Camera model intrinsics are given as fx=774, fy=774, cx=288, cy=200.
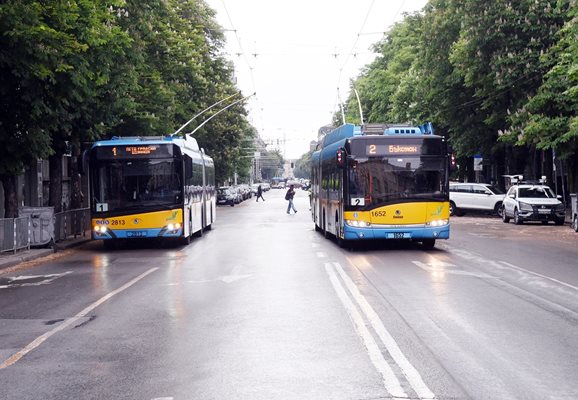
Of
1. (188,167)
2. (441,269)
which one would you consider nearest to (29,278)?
(188,167)

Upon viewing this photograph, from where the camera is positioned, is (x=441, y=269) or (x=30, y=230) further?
(x=30, y=230)

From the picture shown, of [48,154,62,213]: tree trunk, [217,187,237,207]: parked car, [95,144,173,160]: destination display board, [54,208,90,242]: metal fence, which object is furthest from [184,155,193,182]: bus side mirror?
[217,187,237,207]: parked car

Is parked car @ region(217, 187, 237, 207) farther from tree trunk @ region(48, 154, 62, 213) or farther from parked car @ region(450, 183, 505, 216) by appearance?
tree trunk @ region(48, 154, 62, 213)

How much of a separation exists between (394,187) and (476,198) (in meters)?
23.9

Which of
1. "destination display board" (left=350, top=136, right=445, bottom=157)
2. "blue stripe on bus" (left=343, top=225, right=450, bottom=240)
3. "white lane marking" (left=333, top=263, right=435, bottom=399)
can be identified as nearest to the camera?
"white lane marking" (left=333, top=263, right=435, bottom=399)

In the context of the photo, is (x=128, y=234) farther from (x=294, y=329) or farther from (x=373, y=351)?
(x=373, y=351)

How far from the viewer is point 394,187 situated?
19.2 m

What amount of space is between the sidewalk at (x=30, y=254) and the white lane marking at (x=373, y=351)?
9388 millimetres

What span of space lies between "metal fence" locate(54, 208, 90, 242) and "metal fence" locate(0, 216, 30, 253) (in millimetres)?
3309

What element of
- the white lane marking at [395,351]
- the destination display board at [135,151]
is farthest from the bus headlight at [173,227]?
the white lane marking at [395,351]

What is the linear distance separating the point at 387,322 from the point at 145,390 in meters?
3.62

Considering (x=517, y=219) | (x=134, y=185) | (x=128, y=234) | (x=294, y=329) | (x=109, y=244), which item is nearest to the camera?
(x=294, y=329)

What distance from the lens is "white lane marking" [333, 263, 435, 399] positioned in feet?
19.5

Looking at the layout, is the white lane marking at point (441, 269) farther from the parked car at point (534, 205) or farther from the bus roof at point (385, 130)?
the parked car at point (534, 205)
